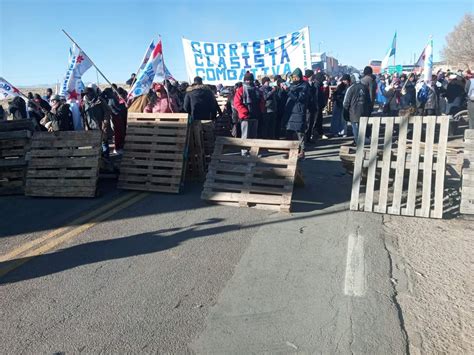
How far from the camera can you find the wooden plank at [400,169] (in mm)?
5773

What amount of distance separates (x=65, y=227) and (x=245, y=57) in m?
11.2

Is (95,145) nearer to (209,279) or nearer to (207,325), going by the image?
(209,279)

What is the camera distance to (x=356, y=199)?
598 centimetres

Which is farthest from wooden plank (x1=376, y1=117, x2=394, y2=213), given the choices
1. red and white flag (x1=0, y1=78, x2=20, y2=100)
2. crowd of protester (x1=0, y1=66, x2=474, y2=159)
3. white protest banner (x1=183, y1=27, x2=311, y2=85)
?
red and white flag (x1=0, y1=78, x2=20, y2=100)

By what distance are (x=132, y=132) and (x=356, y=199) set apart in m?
4.38

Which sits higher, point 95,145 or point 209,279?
point 95,145

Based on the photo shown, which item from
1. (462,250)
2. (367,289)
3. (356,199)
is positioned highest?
(356,199)

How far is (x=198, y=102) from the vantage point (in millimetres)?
8992

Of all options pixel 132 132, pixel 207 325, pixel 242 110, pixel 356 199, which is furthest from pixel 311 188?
pixel 207 325

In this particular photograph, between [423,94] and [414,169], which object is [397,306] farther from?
[423,94]

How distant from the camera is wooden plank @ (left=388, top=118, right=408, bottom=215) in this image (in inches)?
227

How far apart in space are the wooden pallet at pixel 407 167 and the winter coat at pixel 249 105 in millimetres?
3369

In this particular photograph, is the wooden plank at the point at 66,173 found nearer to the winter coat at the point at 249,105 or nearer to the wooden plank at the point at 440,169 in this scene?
the winter coat at the point at 249,105

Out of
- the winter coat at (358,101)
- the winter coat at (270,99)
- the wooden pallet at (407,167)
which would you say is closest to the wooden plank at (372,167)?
the wooden pallet at (407,167)
